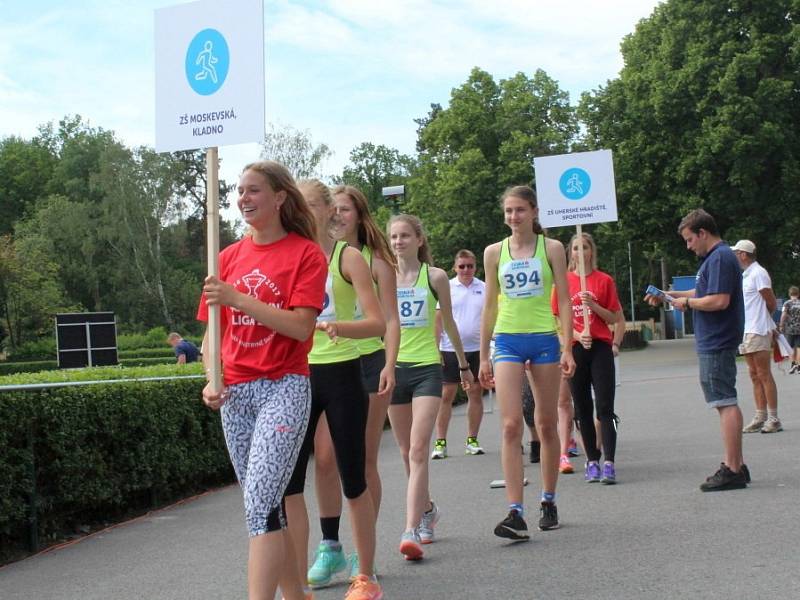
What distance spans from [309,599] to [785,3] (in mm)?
38344

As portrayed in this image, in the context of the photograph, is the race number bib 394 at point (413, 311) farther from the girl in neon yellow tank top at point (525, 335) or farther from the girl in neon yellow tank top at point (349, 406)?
the girl in neon yellow tank top at point (349, 406)

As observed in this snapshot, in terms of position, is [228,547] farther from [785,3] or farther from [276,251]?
[785,3]

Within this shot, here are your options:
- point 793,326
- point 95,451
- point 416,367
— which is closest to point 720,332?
point 416,367

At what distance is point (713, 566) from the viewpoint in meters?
5.96

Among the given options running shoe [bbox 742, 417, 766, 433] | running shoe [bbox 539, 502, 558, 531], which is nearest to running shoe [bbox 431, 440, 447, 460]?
running shoe [bbox 742, 417, 766, 433]

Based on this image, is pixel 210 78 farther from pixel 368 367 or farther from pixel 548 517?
pixel 548 517

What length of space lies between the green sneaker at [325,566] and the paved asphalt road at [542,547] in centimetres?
8

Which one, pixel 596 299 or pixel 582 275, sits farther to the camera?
pixel 596 299

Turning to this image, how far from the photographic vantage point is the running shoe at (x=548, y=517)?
732 cm

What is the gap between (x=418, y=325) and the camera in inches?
294

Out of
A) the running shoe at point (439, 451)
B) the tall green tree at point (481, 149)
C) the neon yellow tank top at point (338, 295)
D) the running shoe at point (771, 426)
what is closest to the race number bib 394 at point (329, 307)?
the neon yellow tank top at point (338, 295)

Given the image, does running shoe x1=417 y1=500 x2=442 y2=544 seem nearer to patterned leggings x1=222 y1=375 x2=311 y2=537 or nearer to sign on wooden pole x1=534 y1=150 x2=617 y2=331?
patterned leggings x1=222 y1=375 x2=311 y2=537

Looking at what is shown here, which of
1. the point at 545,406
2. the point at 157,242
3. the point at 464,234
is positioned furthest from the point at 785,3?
the point at 157,242

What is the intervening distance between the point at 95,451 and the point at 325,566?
3035 millimetres
